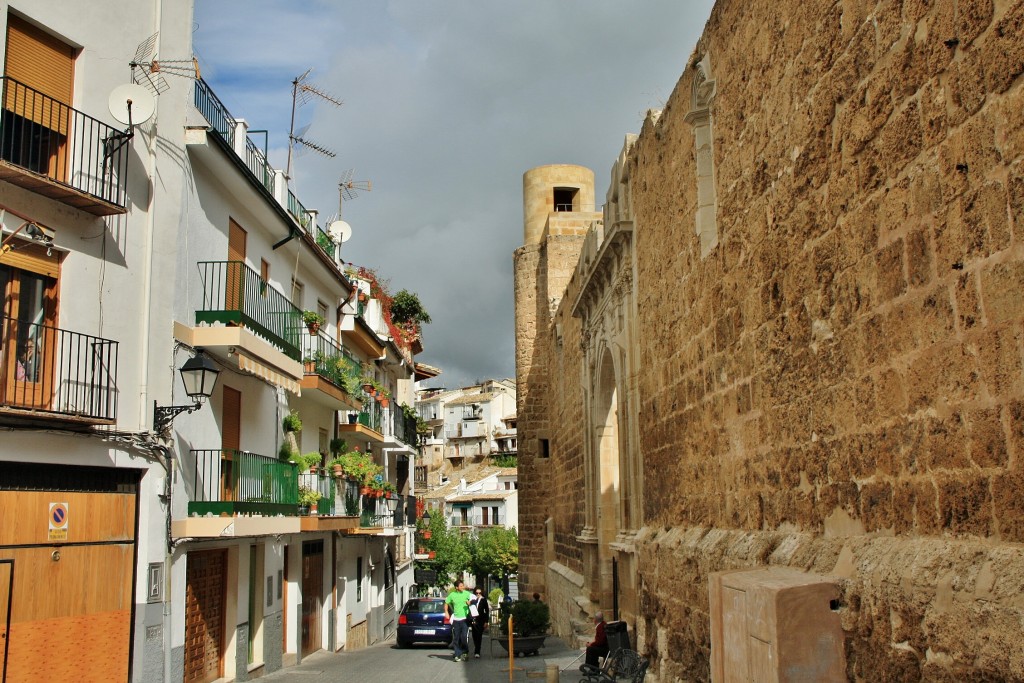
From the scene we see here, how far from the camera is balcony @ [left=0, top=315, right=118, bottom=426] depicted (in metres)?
9.64

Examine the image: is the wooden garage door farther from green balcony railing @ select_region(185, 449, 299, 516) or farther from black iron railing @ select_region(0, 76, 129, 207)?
black iron railing @ select_region(0, 76, 129, 207)

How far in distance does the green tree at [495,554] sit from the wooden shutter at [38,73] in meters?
Result: 51.9

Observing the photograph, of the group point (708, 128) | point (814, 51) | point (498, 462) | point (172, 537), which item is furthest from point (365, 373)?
point (498, 462)

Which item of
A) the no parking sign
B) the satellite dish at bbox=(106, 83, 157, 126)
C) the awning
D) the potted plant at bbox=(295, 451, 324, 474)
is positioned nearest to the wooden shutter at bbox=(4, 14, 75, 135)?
the satellite dish at bbox=(106, 83, 157, 126)

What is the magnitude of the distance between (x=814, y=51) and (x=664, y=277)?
4325mm

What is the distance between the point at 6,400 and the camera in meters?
9.52

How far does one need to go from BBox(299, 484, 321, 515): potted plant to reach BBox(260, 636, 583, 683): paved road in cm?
260

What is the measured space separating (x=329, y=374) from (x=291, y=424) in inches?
70.0

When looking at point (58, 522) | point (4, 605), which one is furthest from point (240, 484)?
point (4, 605)

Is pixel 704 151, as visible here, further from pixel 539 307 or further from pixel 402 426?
pixel 402 426

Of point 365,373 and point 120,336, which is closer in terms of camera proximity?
point 120,336

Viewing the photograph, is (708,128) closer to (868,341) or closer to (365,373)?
(868,341)

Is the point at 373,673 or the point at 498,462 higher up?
the point at 498,462

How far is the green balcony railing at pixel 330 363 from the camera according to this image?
1795 centimetres
